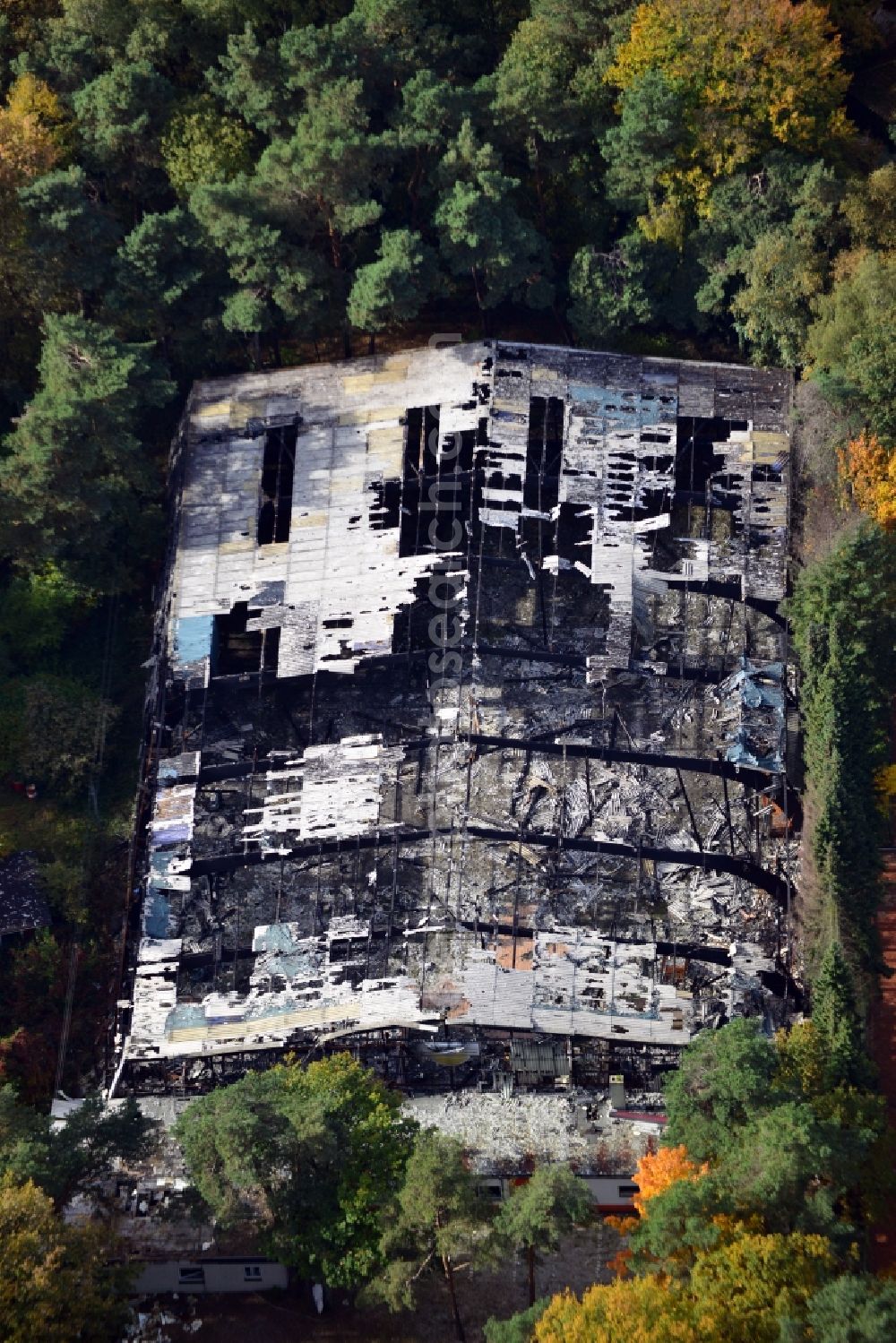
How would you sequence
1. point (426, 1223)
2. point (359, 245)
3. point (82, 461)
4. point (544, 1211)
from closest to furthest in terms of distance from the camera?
point (544, 1211) → point (426, 1223) → point (82, 461) → point (359, 245)

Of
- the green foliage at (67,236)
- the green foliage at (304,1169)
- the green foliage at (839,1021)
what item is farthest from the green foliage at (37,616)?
the green foliage at (839,1021)

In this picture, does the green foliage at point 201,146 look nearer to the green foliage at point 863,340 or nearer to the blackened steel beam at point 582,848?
the green foliage at point 863,340

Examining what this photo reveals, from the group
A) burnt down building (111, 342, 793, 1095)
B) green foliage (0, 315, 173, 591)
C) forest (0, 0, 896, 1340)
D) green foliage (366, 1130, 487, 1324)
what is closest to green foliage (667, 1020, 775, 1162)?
burnt down building (111, 342, 793, 1095)

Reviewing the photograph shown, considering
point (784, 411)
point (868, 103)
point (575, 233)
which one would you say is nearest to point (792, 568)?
point (784, 411)

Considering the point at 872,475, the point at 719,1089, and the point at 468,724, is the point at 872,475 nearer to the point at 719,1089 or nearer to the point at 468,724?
the point at 468,724

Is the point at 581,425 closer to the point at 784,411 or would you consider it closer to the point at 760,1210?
the point at 784,411

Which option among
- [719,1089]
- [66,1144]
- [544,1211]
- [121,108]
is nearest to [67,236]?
[121,108]
